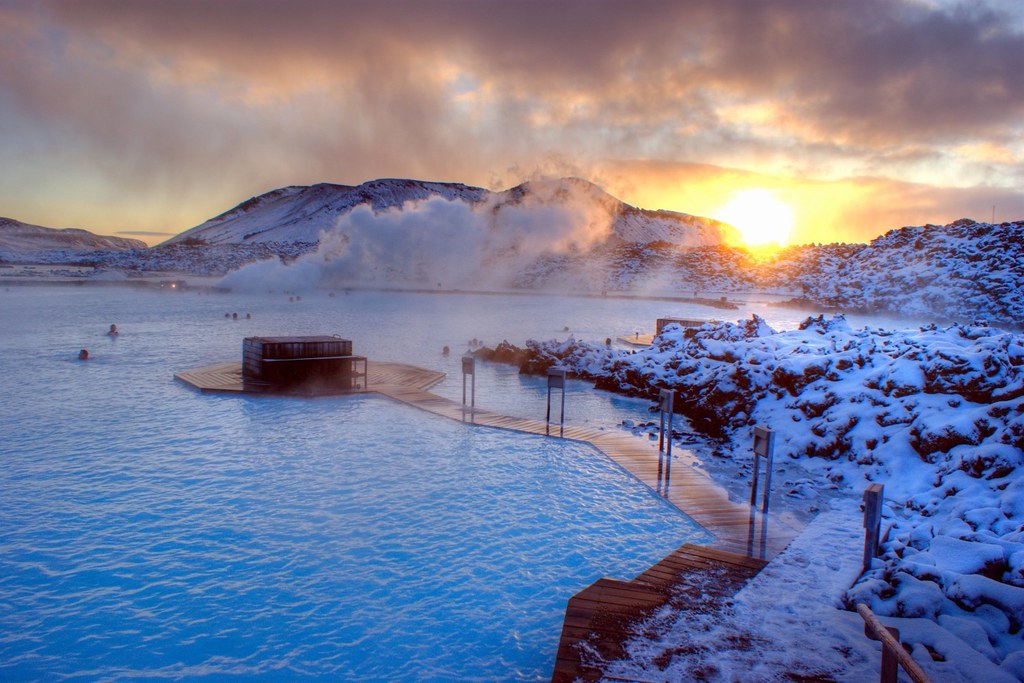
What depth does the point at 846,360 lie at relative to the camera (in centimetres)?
1543

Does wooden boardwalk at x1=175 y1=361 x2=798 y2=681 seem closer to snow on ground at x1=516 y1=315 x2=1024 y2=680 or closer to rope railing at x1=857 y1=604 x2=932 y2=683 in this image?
snow on ground at x1=516 y1=315 x2=1024 y2=680

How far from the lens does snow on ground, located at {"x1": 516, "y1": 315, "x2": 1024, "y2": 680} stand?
5.78 metres

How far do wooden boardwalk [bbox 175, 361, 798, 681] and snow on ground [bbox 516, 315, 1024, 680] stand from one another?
0.91 m

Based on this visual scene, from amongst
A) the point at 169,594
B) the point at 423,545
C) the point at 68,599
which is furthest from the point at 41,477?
the point at 423,545

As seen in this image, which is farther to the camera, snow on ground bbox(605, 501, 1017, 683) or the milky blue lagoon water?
the milky blue lagoon water

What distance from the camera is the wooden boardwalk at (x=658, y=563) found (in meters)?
5.38

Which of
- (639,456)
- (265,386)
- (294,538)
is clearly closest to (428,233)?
(265,386)

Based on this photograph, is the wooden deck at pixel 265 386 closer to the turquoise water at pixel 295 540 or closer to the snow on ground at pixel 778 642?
the turquoise water at pixel 295 540

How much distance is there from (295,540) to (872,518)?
26.0 ft

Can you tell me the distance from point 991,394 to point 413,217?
2868 inches

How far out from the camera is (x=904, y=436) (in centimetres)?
1167

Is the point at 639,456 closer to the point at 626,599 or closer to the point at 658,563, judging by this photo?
the point at 658,563

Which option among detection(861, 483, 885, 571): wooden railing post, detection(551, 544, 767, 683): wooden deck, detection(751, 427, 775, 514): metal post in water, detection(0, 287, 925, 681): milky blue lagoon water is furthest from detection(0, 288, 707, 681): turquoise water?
detection(861, 483, 885, 571): wooden railing post

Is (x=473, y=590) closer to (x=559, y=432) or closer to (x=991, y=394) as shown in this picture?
(x=559, y=432)
